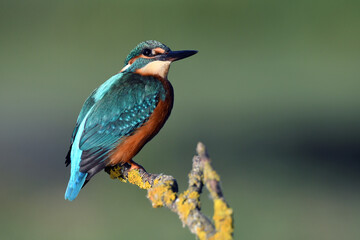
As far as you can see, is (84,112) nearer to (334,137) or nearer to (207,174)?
(207,174)

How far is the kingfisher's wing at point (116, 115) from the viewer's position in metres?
2.29

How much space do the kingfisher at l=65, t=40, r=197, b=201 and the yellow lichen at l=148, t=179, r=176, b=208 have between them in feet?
1.62

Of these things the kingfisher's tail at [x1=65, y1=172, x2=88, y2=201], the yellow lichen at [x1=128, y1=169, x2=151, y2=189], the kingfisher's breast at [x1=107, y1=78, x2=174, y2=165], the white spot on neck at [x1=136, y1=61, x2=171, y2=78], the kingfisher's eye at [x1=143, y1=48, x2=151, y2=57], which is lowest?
the kingfisher's tail at [x1=65, y1=172, x2=88, y2=201]

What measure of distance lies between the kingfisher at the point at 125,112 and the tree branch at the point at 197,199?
0.80 ft

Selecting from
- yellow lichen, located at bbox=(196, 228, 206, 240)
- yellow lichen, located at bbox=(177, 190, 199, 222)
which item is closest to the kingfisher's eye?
yellow lichen, located at bbox=(177, 190, 199, 222)

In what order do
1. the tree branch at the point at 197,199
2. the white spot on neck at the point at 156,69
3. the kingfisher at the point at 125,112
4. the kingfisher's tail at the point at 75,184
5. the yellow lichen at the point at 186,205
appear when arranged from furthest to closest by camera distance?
the white spot on neck at the point at 156,69
the kingfisher at the point at 125,112
the kingfisher's tail at the point at 75,184
the yellow lichen at the point at 186,205
the tree branch at the point at 197,199

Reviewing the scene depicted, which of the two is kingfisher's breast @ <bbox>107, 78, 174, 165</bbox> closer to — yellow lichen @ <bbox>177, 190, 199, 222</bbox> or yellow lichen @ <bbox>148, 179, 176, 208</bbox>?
yellow lichen @ <bbox>148, 179, 176, 208</bbox>

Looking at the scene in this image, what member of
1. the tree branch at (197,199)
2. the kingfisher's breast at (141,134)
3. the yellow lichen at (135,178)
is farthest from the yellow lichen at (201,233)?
the kingfisher's breast at (141,134)

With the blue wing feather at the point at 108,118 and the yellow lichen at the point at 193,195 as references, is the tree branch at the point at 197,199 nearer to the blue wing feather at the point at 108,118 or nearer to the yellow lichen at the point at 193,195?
the yellow lichen at the point at 193,195

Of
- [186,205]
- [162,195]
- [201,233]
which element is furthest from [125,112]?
[201,233]

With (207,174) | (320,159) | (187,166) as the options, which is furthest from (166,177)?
(320,159)

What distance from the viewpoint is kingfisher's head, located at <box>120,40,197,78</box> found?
2.37m

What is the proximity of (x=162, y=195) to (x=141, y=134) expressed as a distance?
663 mm

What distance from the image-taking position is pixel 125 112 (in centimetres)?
237
